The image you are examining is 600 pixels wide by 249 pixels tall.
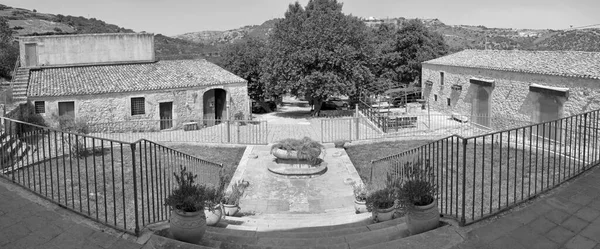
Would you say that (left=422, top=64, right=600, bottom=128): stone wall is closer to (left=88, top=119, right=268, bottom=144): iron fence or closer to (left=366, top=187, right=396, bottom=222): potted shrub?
(left=88, top=119, right=268, bottom=144): iron fence

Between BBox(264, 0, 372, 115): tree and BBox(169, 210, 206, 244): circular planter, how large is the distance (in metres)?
23.5

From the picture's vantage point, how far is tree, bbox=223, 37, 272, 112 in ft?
116

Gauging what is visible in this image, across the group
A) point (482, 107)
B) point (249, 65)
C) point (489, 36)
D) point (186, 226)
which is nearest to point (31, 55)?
point (249, 65)

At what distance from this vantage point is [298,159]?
14.0 meters

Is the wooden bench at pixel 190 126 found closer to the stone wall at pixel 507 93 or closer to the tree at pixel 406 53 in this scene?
the stone wall at pixel 507 93

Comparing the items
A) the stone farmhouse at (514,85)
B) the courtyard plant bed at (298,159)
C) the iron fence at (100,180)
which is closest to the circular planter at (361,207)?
the iron fence at (100,180)

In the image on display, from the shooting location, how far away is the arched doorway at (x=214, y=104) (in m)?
27.9

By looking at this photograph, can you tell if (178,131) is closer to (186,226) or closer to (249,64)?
(249,64)

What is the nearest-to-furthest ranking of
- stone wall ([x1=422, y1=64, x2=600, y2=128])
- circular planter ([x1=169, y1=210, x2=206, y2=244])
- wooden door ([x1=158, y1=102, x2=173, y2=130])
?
circular planter ([x1=169, y1=210, x2=206, y2=244])
stone wall ([x1=422, y1=64, x2=600, y2=128])
wooden door ([x1=158, y1=102, x2=173, y2=130])

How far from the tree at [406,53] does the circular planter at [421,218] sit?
113 feet

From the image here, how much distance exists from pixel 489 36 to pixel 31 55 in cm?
8621

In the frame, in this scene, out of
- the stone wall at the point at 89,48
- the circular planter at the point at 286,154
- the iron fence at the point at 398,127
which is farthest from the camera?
the stone wall at the point at 89,48

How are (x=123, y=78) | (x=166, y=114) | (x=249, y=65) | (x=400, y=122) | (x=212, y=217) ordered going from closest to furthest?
(x=212, y=217), (x=400, y=122), (x=166, y=114), (x=123, y=78), (x=249, y=65)

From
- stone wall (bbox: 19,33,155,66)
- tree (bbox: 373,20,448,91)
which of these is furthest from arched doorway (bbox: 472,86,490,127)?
stone wall (bbox: 19,33,155,66)
